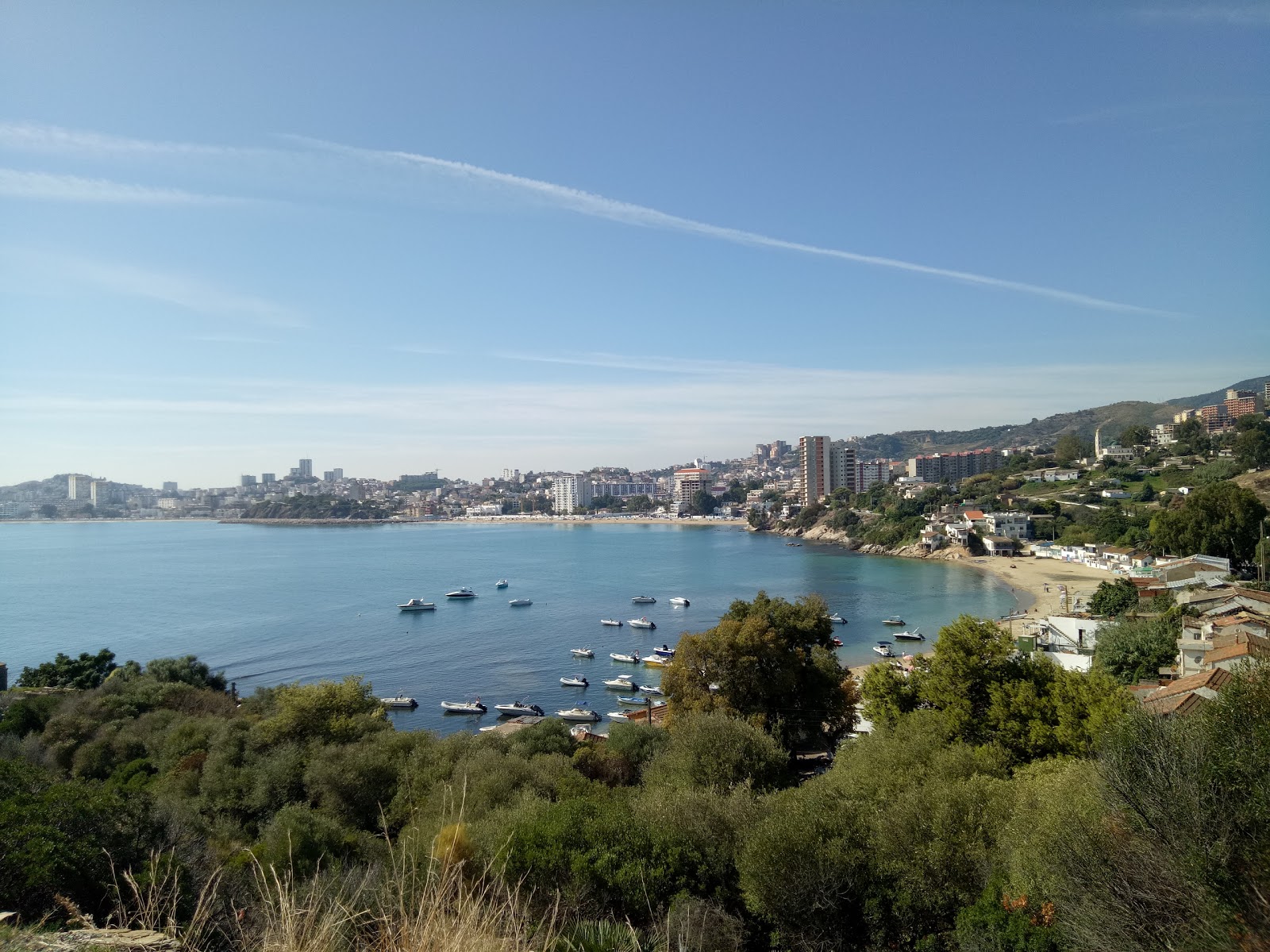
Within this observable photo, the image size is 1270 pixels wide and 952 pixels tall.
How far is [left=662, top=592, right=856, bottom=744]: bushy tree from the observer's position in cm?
864

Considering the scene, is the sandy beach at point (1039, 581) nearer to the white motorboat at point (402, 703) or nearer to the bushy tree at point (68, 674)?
the white motorboat at point (402, 703)

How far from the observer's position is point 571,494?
271 feet

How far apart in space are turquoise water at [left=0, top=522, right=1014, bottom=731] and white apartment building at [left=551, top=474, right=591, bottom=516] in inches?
1365

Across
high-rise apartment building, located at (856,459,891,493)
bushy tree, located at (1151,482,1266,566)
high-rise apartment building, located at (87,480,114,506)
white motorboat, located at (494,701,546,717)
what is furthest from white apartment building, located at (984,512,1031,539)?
high-rise apartment building, located at (87,480,114,506)

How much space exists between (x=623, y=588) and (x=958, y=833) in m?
24.1

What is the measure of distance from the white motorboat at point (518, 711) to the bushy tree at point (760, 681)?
16.3ft

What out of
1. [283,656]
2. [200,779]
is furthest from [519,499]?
[200,779]

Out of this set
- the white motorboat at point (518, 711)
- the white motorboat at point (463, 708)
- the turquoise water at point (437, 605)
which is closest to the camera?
the white motorboat at point (518, 711)

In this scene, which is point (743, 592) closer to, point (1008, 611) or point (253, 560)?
point (1008, 611)

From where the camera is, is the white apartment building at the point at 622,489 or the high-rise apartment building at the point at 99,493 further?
the high-rise apartment building at the point at 99,493

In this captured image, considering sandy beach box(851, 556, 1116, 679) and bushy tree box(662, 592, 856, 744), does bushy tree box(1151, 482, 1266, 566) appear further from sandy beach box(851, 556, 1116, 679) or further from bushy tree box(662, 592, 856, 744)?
bushy tree box(662, 592, 856, 744)

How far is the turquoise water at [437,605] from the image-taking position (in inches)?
648

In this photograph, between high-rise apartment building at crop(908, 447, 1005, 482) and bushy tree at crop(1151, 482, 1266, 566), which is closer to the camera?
bushy tree at crop(1151, 482, 1266, 566)

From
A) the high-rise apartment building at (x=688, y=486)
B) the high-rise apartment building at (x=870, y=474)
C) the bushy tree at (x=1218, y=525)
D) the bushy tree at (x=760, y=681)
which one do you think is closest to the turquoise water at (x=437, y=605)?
the bushy tree at (x=1218, y=525)
